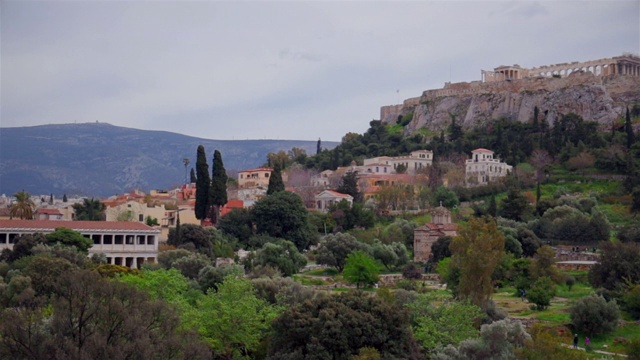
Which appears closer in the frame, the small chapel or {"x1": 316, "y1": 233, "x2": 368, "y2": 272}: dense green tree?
{"x1": 316, "y1": 233, "x2": 368, "y2": 272}: dense green tree

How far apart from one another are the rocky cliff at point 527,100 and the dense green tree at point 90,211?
4903 cm

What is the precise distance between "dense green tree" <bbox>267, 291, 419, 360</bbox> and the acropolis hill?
77967 mm

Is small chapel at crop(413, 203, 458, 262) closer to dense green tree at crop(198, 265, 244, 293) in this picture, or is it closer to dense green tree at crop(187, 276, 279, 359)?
dense green tree at crop(198, 265, 244, 293)

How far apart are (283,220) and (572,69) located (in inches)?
2642

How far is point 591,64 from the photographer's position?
5030 inches

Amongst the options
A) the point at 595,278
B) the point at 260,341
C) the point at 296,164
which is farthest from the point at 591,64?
the point at 260,341

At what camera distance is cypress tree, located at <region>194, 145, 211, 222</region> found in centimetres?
7988

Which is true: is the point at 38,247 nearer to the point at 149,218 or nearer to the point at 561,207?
the point at 149,218

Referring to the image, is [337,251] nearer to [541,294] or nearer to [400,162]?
[541,294]

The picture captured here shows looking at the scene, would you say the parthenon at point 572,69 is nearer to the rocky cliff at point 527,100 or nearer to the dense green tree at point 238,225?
the rocky cliff at point 527,100

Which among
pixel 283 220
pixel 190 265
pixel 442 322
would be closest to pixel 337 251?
pixel 283 220

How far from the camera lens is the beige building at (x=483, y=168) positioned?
3853 inches

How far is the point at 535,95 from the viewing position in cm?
11919

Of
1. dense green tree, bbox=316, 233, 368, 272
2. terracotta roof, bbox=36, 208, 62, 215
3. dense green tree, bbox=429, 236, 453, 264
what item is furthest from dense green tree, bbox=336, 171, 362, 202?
dense green tree, bbox=316, 233, 368, 272
